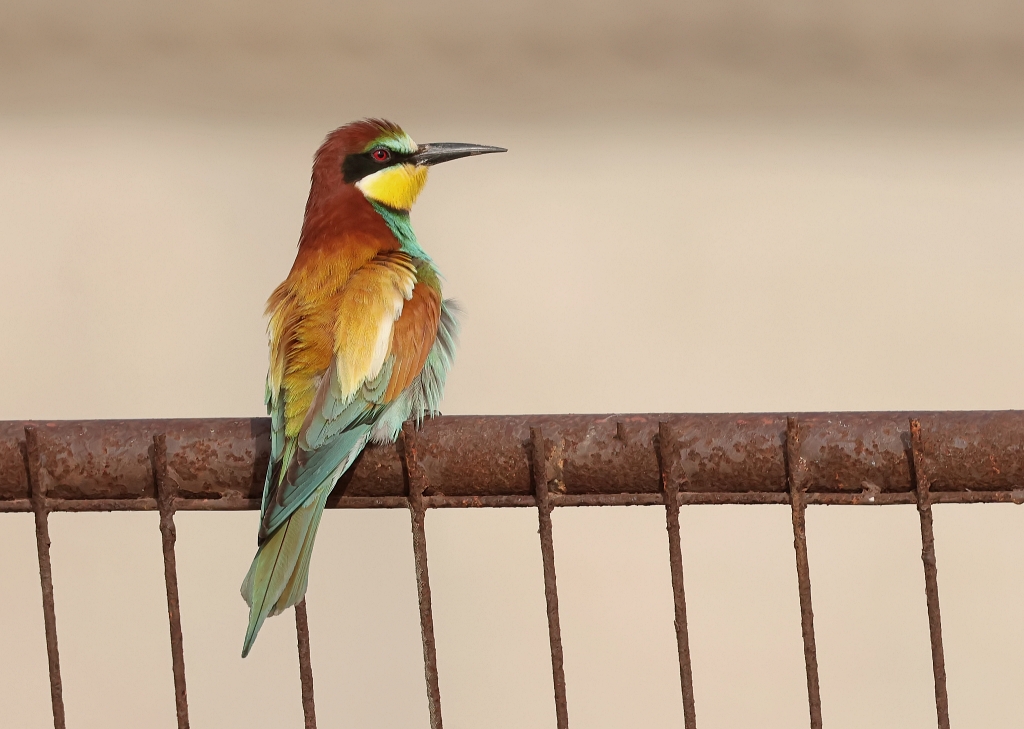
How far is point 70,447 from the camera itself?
0.66m

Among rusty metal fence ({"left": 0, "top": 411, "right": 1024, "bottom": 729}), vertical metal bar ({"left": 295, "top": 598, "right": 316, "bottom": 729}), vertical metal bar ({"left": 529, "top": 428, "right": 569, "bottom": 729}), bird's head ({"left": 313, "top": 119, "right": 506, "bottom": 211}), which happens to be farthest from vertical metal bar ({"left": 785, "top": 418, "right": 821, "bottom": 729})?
bird's head ({"left": 313, "top": 119, "right": 506, "bottom": 211})

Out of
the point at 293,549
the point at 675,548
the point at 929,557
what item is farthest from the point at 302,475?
the point at 929,557

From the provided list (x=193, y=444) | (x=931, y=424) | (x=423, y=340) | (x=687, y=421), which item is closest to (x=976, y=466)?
(x=931, y=424)

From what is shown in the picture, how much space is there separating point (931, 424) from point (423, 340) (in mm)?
560

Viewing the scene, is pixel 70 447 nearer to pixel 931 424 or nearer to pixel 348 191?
pixel 931 424

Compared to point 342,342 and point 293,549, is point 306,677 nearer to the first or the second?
point 293,549

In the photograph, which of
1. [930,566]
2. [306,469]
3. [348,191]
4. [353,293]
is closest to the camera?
[930,566]

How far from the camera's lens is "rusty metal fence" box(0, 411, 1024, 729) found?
580 millimetres

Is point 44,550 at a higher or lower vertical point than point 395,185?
lower

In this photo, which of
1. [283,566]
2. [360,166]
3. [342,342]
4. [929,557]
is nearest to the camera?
[929,557]

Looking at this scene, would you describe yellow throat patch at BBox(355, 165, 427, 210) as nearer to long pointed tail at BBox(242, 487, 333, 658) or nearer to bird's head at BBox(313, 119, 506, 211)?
bird's head at BBox(313, 119, 506, 211)

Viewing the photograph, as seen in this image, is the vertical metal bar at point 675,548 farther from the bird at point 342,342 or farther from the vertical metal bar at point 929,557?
the bird at point 342,342

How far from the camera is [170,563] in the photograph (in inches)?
25.1

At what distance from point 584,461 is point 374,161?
0.80 m
